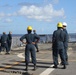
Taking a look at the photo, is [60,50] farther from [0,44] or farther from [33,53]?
[0,44]

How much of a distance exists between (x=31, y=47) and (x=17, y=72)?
4.62 ft

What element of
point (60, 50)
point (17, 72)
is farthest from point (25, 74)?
point (60, 50)

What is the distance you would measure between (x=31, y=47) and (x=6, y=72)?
160 centimetres

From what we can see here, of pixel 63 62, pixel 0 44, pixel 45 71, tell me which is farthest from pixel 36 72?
pixel 0 44

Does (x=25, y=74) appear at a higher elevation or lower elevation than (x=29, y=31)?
lower

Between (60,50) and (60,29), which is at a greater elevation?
(60,29)

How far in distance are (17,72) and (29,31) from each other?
198 cm

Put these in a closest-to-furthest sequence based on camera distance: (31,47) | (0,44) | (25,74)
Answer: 1. (25,74)
2. (31,47)
3. (0,44)

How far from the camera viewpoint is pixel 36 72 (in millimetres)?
14227

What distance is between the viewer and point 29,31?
49.3 feet

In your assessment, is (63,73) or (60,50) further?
(60,50)

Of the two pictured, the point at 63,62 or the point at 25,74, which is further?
the point at 63,62

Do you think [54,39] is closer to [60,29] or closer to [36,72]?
[60,29]

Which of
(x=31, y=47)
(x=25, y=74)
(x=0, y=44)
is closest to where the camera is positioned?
(x=25, y=74)
